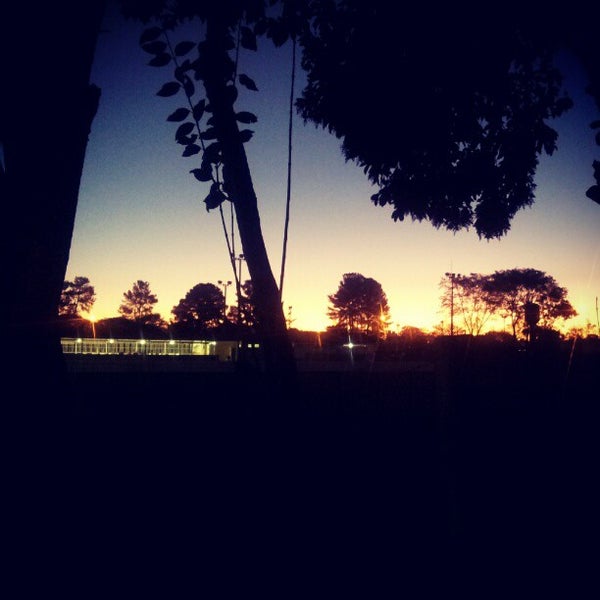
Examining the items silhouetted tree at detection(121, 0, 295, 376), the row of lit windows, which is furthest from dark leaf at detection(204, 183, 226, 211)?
the row of lit windows

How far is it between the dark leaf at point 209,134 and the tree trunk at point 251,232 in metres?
0.02

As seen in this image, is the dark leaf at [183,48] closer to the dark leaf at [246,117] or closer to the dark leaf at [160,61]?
the dark leaf at [160,61]

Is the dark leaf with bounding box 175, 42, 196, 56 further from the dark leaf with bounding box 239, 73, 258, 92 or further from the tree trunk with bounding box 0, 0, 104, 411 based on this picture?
the tree trunk with bounding box 0, 0, 104, 411

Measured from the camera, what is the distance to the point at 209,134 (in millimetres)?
2666

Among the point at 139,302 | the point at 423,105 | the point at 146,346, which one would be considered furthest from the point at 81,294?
the point at 423,105

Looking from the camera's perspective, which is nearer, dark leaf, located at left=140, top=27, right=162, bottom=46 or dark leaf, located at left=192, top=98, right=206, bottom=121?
dark leaf, located at left=140, top=27, right=162, bottom=46

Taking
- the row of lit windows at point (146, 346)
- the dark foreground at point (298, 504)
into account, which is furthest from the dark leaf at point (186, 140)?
the row of lit windows at point (146, 346)

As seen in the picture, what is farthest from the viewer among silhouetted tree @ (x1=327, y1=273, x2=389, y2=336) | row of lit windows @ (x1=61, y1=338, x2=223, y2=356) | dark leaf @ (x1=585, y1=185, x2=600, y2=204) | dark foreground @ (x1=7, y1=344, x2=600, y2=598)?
silhouetted tree @ (x1=327, y1=273, x2=389, y2=336)

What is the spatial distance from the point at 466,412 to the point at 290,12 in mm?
7840

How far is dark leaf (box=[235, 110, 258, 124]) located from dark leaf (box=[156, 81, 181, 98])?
372mm

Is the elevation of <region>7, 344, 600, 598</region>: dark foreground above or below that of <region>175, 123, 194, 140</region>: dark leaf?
below

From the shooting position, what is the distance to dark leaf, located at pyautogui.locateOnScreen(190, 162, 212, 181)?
2549mm

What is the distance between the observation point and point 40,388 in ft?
5.59

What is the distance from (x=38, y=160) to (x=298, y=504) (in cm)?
254
